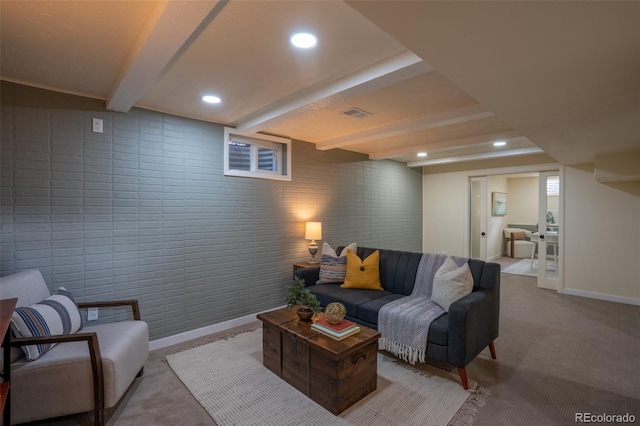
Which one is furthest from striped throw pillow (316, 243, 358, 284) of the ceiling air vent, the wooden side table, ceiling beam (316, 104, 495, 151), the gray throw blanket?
the ceiling air vent

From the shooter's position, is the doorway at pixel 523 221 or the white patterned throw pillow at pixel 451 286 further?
the doorway at pixel 523 221

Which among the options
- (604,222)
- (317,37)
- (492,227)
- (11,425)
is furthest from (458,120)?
(492,227)

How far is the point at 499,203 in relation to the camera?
322 inches

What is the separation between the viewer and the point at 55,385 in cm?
185

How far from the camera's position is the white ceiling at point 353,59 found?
1.13 meters

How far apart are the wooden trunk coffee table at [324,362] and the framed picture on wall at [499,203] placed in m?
7.10

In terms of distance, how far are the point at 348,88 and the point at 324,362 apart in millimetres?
2003

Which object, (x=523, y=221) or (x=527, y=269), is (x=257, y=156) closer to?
(x=527, y=269)

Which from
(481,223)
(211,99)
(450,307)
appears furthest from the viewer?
(481,223)

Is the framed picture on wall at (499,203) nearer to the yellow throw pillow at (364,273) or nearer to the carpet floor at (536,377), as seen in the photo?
the carpet floor at (536,377)

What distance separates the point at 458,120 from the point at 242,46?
7.20 ft

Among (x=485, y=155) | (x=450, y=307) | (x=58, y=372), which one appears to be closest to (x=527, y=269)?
(x=485, y=155)

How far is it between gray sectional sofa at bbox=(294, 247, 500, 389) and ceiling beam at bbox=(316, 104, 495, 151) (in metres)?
1.41

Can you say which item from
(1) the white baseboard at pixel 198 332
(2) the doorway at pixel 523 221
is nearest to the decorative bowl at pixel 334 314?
(1) the white baseboard at pixel 198 332
